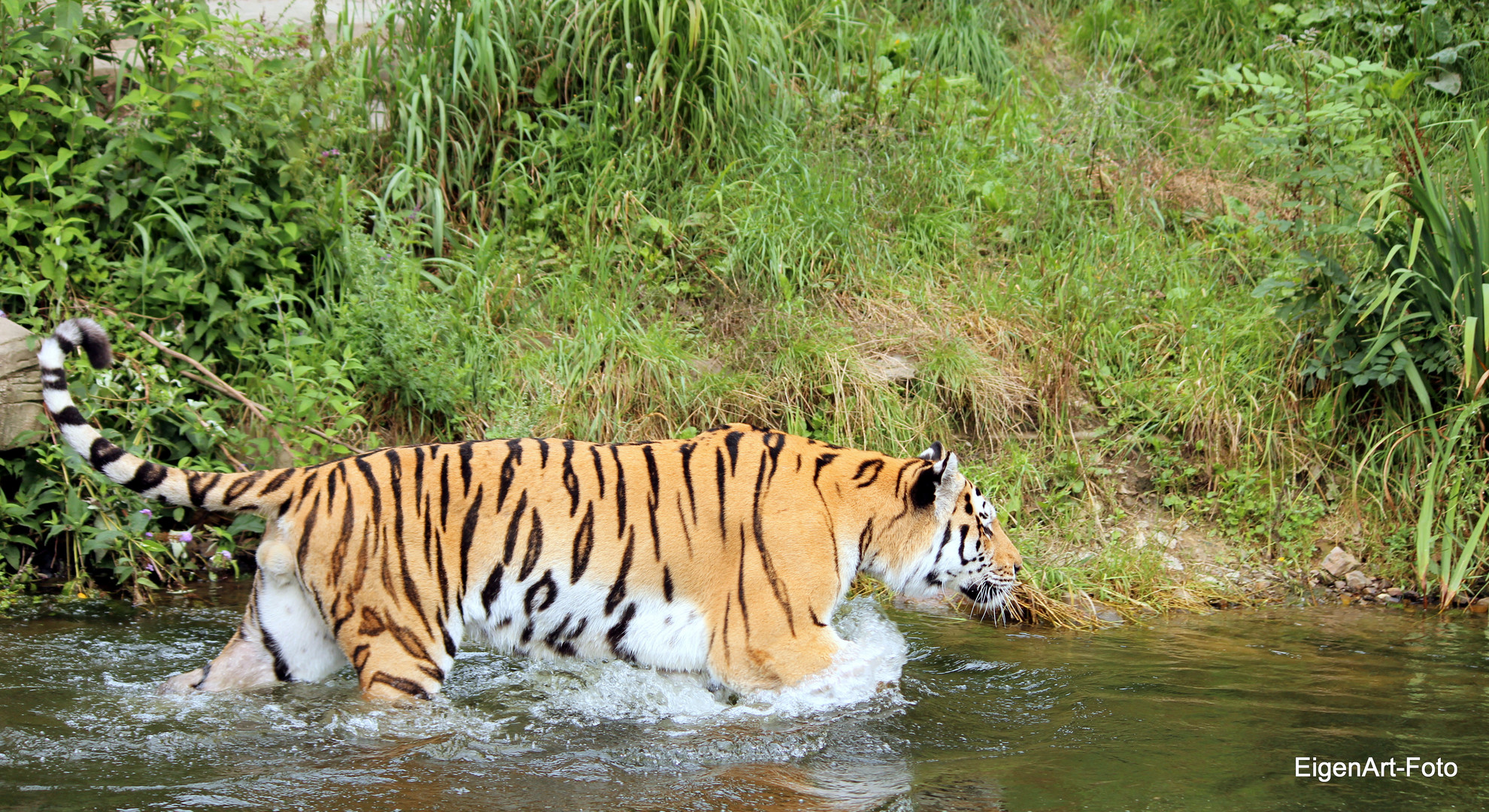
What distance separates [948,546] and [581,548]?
1.29 meters

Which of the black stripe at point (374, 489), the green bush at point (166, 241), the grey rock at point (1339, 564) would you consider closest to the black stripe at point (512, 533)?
the black stripe at point (374, 489)

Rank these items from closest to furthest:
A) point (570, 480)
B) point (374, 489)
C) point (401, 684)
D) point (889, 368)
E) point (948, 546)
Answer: point (401, 684) → point (374, 489) → point (570, 480) → point (948, 546) → point (889, 368)

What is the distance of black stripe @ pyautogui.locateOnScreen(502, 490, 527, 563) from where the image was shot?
360 cm

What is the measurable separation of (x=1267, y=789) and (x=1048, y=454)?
285cm

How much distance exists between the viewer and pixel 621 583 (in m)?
3.69

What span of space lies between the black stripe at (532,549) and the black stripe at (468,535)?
6.2 inches

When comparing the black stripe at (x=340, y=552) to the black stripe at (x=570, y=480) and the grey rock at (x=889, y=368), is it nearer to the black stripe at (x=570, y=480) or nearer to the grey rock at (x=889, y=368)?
the black stripe at (x=570, y=480)

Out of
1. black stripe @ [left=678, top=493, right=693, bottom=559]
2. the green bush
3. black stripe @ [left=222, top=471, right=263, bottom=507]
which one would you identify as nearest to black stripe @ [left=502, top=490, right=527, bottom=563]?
black stripe @ [left=678, top=493, right=693, bottom=559]

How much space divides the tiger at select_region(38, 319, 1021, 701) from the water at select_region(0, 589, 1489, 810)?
6.8 inches

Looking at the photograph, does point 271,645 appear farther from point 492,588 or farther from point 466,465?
point 466,465

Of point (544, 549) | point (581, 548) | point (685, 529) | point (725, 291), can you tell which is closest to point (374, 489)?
point (544, 549)

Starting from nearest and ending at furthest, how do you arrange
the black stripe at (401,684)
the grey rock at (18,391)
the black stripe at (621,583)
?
the black stripe at (401,684)
the black stripe at (621,583)
the grey rock at (18,391)

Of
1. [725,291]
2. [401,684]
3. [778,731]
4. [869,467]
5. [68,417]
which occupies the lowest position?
[778,731]

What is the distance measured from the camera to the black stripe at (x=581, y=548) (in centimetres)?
365
